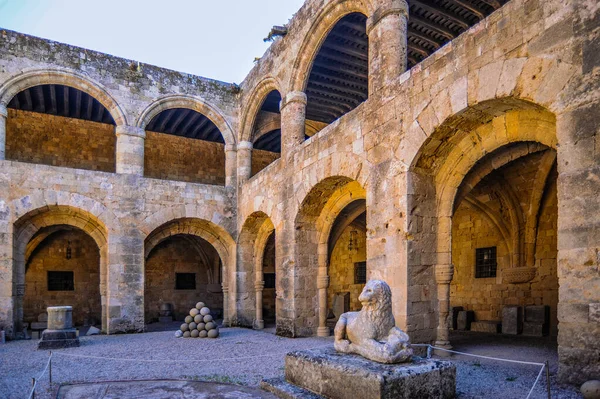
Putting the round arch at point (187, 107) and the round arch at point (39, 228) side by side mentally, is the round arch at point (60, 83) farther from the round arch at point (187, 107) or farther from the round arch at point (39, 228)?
the round arch at point (39, 228)

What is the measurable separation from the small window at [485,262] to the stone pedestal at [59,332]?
28.2ft

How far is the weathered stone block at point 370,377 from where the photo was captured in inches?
Answer: 136

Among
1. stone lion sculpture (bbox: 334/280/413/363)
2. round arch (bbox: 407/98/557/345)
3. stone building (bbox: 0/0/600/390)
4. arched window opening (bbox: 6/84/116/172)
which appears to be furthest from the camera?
arched window opening (bbox: 6/84/116/172)

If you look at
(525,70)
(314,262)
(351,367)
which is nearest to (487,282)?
(314,262)

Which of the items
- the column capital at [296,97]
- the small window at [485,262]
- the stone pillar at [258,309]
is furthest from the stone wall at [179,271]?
the small window at [485,262]

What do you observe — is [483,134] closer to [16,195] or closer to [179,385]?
[179,385]

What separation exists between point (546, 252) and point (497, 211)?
1.20 meters

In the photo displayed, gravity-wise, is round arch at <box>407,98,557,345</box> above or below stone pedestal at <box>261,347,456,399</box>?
above

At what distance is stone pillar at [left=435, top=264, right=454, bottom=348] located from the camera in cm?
608

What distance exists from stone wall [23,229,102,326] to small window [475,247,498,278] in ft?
36.5

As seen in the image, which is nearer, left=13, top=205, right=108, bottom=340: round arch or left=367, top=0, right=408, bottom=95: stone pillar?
left=367, top=0, right=408, bottom=95: stone pillar

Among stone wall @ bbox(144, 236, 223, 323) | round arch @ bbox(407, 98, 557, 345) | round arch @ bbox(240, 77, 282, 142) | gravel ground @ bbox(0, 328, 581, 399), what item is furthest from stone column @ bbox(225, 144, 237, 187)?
round arch @ bbox(407, 98, 557, 345)

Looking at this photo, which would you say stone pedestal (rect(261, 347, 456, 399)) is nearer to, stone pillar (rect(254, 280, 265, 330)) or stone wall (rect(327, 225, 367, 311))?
stone pillar (rect(254, 280, 265, 330))

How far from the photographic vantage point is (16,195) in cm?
943
